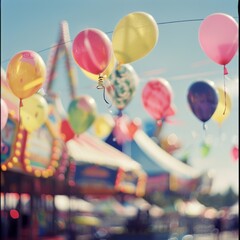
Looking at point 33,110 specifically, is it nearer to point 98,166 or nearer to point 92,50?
point 92,50

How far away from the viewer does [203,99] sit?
6102 mm

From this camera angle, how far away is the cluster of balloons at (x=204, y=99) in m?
6.05

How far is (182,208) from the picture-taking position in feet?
64.4

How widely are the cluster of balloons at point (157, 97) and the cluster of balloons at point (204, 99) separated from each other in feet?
1.31

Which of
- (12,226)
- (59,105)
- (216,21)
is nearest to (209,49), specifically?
(216,21)

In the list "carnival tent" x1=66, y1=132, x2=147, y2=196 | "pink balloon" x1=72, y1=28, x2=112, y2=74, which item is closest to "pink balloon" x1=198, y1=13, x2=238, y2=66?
"pink balloon" x1=72, y1=28, x2=112, y2=74

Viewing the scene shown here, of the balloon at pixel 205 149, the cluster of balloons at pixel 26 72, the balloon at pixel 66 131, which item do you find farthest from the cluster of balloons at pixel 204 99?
the balloon at pixel 205 149

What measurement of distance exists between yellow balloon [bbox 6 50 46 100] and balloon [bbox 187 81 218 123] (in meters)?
1.59

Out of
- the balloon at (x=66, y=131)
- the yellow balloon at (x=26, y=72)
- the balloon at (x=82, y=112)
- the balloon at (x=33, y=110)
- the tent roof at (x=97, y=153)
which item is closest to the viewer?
the yellow balloon at (x=26, y=72)

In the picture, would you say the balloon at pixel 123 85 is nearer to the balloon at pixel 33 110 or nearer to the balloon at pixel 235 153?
the balloon at pixel 33 110

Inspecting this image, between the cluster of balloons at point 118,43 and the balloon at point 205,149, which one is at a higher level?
the cluster of balloons at point 118,43

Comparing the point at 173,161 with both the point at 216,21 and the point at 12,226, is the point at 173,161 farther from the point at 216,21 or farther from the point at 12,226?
the point at 216,21

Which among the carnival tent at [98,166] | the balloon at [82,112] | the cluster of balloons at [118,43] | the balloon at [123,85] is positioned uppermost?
the cluster of balloons at [118,43]

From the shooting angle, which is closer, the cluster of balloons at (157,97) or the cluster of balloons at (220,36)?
the cluster of balloons at (220,36)
